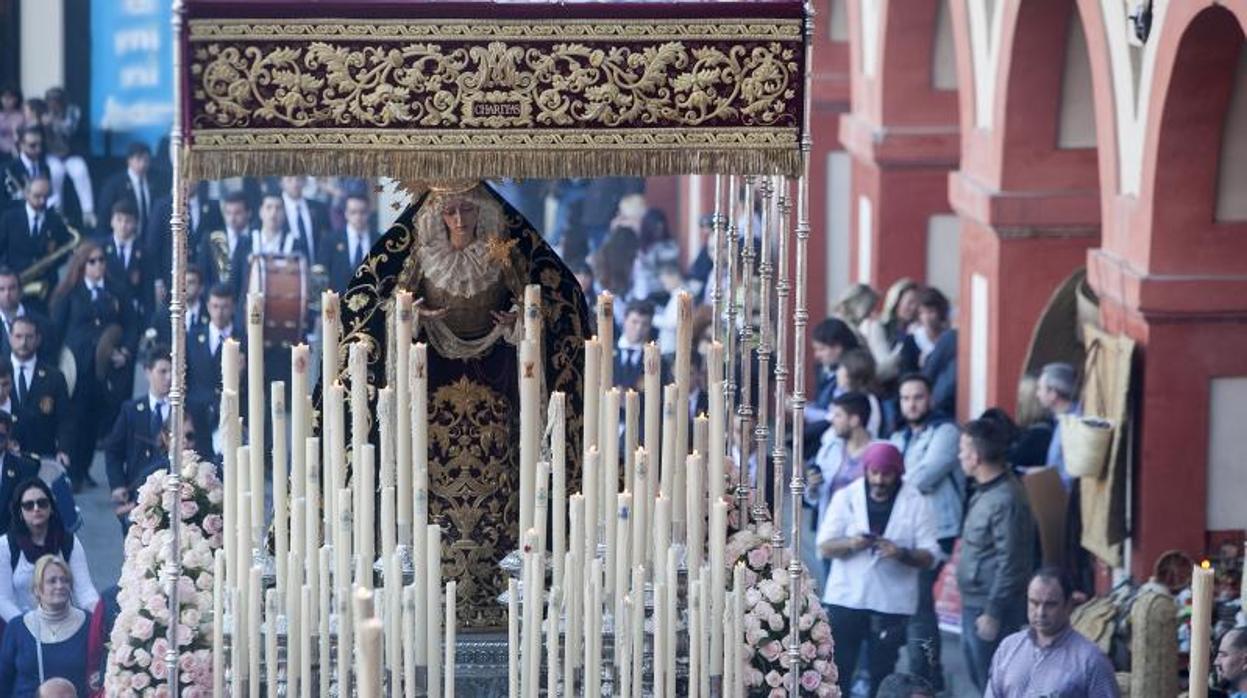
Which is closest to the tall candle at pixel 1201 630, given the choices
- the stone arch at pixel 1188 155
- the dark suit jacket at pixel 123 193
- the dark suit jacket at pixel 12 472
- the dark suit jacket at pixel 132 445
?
the stone arch at pixel 1188 155

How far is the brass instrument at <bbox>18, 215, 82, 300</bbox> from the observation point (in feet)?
68.4

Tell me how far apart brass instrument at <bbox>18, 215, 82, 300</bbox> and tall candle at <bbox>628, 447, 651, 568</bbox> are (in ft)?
32.9

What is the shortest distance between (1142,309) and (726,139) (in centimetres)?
479

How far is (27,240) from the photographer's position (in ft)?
70.0

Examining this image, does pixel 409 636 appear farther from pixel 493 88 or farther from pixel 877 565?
pixel 877 565

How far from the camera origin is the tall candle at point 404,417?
1136cm

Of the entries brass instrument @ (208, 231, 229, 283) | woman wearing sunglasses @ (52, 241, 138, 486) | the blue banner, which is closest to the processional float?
woman wearing sunglasses @ (52, 241, 138, 486)

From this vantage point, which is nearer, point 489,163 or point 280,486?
point 489,163

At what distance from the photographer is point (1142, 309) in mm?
15430

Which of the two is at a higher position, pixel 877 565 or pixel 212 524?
pixel 212 524

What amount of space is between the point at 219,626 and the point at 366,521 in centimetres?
64

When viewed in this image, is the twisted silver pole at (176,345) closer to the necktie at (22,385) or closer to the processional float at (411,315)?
the processional float at (411,315)

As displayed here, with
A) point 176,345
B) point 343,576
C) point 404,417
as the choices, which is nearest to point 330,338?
point 404,417

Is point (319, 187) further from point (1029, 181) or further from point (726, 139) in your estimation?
point (726, 139)
